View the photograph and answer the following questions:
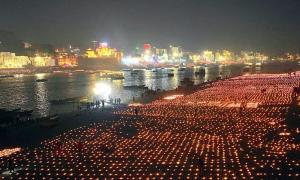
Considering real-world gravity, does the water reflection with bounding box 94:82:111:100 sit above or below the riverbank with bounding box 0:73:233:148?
below

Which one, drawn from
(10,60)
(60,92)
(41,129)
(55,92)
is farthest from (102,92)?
(10,60)

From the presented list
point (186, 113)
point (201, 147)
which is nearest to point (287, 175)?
point (201, 147)

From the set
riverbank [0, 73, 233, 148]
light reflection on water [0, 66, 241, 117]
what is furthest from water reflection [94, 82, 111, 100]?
riverbank [0, 73, 233, 148]

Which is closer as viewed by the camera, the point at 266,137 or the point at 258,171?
the point at 258,171

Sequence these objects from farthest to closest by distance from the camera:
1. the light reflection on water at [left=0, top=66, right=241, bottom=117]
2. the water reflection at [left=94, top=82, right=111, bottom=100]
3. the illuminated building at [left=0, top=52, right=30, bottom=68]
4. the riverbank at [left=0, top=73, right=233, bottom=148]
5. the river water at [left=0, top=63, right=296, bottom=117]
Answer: the illuminated building at [left=0, top=52, right=30, bottom=68] < the water reflection at [left=94, top=82, right=111, bottom=100] < the river water at [left=0, top=63, right=296, bottom=117] < the light reflection on water at [left=0, top=66, right=241, bottom=117] < the riverbank at [left=0, top=73, right=233, bottom=148]

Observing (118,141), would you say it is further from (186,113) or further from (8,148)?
(186,113)

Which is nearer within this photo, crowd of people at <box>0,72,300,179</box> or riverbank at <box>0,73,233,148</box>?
crowd of people at <box>0,72,300,179</box>

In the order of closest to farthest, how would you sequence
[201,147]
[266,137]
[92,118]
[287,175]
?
1. [287,175]
2. [201,147]
3. [266,137]
4. [92,118]

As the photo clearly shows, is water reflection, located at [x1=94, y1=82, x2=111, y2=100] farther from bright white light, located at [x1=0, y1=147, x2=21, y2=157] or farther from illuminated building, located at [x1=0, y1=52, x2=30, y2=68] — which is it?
illuminated building, located at [x1=0, y1=52, x2=30, y2=68]
